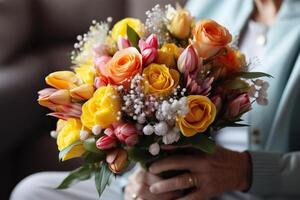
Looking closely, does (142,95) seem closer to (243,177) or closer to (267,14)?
(243,177)

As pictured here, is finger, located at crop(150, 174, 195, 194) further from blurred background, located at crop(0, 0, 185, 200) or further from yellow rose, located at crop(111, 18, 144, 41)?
blurred background, located at crop(0, 0, 185, 200)

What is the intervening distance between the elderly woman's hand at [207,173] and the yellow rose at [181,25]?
0.25 metres

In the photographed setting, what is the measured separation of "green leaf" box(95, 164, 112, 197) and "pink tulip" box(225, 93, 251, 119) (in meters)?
0.26

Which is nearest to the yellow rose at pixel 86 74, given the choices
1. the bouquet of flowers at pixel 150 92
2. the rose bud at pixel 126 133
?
the bouquet of flowers at pixel 150 92

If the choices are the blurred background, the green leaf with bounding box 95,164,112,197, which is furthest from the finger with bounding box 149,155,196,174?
the blurred background

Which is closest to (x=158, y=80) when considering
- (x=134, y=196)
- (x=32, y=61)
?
(x=134, y=196)

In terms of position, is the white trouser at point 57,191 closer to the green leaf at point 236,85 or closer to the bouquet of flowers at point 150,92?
the bouquet of flowers at point 150,92

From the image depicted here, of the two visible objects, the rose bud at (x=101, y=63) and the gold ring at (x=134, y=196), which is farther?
the gold ring at (x=134, y=196)

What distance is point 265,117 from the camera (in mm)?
1194

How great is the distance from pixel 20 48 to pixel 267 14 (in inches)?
35.9

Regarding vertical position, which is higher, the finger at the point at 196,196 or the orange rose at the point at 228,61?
the orange rose at the point at 228,61

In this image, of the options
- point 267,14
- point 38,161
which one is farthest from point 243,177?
point 38,161

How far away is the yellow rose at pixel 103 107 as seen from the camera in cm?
86

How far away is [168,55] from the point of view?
90 cm
